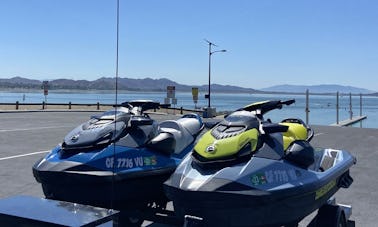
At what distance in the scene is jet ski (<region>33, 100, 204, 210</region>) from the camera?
4113 mm

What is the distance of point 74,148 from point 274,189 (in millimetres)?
1941

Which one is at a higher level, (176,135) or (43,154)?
(176,135)

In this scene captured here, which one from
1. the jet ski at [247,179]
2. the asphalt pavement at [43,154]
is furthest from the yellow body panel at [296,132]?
the asphalt pavement at [43,154]

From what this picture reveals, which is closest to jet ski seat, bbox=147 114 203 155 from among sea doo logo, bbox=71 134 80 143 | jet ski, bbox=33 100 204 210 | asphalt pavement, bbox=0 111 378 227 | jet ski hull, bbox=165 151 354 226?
jet ski, bbox=33 100 204 210

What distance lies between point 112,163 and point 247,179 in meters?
1.37

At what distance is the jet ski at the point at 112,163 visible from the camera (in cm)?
411

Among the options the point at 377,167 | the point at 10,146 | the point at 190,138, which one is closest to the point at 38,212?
the point at 190,138

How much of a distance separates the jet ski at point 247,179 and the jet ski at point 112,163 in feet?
2.06

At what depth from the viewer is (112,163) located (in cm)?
421

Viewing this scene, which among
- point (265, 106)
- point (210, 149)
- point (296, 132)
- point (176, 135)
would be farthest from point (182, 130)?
point (210, 149)

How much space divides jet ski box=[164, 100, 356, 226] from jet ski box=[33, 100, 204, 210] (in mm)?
628

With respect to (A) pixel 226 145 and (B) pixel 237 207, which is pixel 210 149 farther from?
(B) pixel 237 207

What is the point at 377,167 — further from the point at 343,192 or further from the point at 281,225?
the point at 281,225

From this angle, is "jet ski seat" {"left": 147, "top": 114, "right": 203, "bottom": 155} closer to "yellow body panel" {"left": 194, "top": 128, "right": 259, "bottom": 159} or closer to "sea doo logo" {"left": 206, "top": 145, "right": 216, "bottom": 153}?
"yellow body panel" {"left": 194, "top": 128, "right": 259, "bottom": 159}
